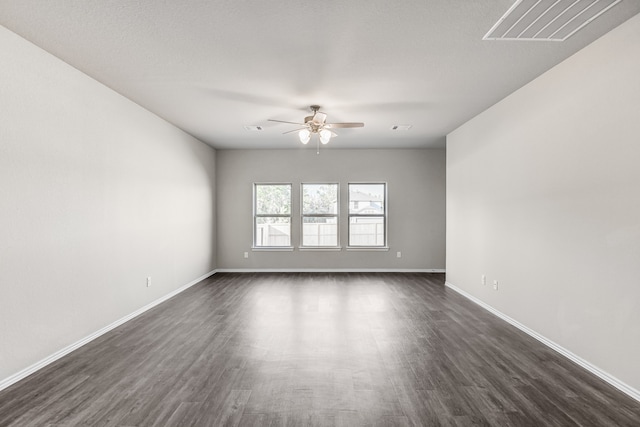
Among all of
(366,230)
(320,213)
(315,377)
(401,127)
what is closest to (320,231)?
(320,213)

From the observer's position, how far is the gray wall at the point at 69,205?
2.48 meters

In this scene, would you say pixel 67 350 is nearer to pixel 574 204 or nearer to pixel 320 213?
pixel 574 204

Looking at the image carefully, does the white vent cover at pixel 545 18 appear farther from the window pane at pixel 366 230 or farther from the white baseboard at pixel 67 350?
the window pane at pixel 366 230

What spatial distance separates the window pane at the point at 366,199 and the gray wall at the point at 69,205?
379 centimetres

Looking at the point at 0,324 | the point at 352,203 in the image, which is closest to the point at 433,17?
the point at 0,324

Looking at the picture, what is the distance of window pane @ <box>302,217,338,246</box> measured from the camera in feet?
23.2

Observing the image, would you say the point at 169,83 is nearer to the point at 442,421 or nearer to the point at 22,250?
the point at 22,250

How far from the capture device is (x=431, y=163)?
6980mm

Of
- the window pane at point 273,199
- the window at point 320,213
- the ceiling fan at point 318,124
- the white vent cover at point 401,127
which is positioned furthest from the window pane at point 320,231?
the ceiling fan at point 318,124

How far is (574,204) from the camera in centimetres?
288

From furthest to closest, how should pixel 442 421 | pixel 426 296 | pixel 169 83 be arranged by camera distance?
pixel 426 296
pixel 169 83
pixel 442 421

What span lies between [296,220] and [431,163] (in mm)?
3152

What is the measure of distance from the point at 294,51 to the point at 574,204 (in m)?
2.80

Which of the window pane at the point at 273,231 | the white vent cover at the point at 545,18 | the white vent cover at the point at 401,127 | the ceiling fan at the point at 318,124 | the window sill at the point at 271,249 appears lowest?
the window sill at the point at 271,249
